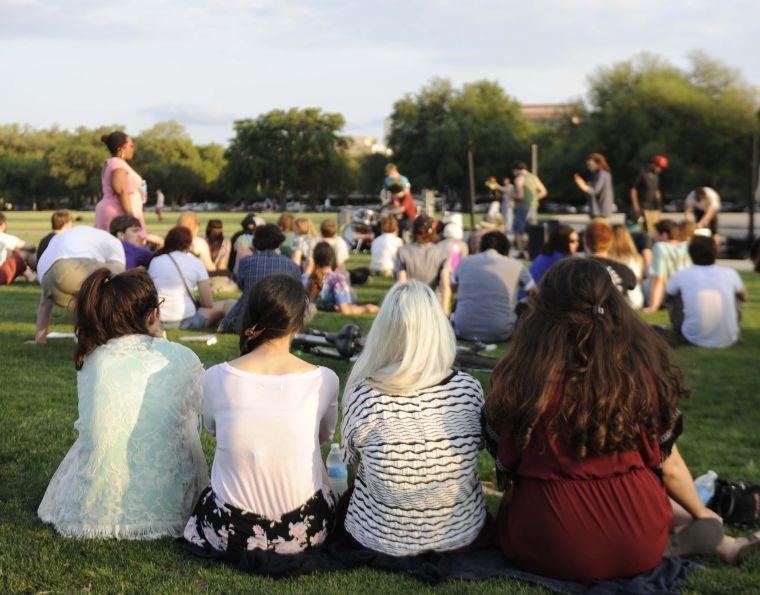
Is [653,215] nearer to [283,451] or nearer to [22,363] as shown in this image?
[22,363]

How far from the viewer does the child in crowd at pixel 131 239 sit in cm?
882

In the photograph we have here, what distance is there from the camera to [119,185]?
9.04 m

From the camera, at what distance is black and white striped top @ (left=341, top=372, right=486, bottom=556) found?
344cm

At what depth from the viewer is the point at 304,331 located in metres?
8.18

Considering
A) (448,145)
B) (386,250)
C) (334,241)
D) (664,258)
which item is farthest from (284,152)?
(664,258)

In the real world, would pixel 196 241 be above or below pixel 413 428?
above

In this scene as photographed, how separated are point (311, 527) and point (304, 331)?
4612 millimetres

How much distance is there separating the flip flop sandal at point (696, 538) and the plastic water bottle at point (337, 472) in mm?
1629

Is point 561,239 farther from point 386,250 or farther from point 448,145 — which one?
point 448,145

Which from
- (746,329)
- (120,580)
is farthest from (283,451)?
(746,329)

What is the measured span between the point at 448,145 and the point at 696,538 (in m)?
70.0

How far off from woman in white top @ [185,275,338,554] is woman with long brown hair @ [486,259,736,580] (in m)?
0.77

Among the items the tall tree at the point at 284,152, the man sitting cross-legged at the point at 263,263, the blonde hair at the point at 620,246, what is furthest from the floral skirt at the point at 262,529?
the tall tree at the point at 284,152

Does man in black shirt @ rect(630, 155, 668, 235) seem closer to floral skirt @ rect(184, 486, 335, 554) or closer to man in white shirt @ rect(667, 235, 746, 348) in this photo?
man in white shirt @ rect(667, 235, 746, 348)
